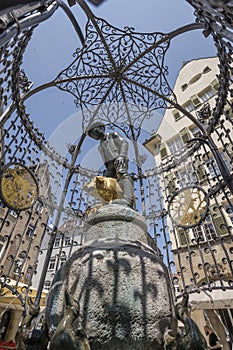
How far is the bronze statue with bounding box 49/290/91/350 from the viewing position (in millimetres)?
1160

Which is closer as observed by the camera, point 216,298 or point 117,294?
point 117,294

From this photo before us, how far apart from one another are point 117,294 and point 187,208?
258 centimetres

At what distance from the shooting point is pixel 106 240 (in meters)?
2.17

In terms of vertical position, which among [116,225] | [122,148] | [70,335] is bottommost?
[70,335]

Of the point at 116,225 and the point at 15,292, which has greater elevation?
the point at 116,225

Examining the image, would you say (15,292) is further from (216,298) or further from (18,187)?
(216,298)

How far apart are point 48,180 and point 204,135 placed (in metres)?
3.33

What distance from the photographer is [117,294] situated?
1654mm

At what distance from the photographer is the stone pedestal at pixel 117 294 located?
1.50 metres

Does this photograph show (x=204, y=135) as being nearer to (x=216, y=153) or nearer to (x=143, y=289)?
(x=216, y=153)

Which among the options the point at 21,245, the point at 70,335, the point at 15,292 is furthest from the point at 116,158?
the point at 21,245

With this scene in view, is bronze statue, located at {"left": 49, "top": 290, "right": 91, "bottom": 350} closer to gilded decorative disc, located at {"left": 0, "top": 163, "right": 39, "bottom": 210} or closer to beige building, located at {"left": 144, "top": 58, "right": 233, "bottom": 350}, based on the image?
beige building, located at {"left": 144, "top": 58, "right": 233, "bottom": 350}

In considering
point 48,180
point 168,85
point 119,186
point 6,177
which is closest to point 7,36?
point 119,186

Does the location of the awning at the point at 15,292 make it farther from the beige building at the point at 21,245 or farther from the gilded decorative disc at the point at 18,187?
the gilded decorative disc at the point at 18,187
